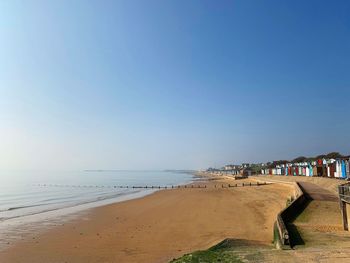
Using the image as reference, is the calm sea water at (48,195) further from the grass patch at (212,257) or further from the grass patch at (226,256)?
the grass patch at (212,257)

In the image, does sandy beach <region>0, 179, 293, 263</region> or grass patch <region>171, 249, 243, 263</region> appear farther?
sandy beach <region>0, 179, 293, 263</region>

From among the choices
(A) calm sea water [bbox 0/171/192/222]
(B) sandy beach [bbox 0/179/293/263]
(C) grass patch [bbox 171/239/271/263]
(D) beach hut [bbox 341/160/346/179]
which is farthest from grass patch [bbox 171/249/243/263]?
(D) beach hut [bbox 341/160/346/179]

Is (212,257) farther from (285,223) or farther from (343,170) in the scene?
(343,170)

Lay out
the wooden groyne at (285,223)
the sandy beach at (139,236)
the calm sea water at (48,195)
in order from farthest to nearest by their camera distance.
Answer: the calm sea water at (48,195) → the sandy beach at (139,236) → the wooden groyne at (285,223)

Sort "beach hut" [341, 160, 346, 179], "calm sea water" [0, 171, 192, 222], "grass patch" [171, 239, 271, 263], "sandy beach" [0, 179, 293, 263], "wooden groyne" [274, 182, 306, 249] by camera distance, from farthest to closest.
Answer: "beach hut" [341, 160, 346, 179] → "calm sea water" [0, 171, 192, 222] → "sandy beach" [0, 179, 293, 263] → "wooden groyne" [274, 182, 306, 249] → "grass patch" [171, 239, 271, 263]

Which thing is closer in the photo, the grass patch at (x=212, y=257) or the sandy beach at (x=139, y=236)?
the grass patch at (x=212, y=257)

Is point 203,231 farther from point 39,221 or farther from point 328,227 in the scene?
point 39,221

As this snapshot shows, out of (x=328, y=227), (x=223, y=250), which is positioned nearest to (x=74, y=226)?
(x=223, y=250)

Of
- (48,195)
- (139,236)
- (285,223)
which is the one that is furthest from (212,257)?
(48,195)

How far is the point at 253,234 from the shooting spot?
19031 millimetres

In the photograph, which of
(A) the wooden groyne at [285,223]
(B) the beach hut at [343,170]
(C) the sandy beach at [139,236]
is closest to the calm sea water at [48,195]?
(C) the sandy beach at [139,236]

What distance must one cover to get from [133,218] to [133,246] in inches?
414

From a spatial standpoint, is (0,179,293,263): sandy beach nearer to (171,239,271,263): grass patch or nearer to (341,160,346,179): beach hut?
(171,239,271,263): grass patch

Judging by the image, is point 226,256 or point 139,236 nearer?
point 226,256
